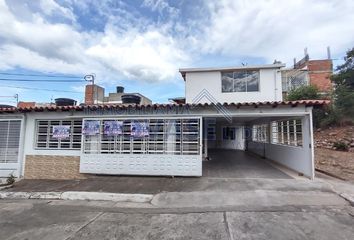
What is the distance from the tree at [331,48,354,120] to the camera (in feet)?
68.3

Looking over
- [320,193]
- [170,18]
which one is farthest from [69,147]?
[320,193]

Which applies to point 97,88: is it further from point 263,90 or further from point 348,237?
point 348,237

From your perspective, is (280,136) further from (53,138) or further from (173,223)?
(53,138)

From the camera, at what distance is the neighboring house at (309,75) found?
30281 mm

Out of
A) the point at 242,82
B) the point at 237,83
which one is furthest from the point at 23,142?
the point at 242,82

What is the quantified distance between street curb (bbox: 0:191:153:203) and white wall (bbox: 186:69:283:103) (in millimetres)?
9913

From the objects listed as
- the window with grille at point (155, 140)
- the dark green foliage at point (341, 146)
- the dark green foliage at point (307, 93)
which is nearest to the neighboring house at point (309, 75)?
the dark green foliage at point (307, 93)

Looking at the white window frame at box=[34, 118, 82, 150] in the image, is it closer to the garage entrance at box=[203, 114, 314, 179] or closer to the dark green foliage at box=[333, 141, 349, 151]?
the garage entrance at box=[203, 114, 314, 179]

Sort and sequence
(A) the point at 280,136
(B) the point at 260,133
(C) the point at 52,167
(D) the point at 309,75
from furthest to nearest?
(D) the point at 309,75 < (B) the point at 260,133 < (A) the point at 280,136 < (C) the point at 52,167

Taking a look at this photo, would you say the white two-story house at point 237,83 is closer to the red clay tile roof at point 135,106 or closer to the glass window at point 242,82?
the glass window at point 242,82

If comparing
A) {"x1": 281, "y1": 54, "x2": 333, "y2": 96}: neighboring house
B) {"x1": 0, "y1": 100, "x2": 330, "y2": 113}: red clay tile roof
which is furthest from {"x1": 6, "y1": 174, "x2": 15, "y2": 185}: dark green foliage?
{"x1": 281, "y1": 54, "x2": 333, "y2": 96}: neighboring house

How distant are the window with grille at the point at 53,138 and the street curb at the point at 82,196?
310 cm

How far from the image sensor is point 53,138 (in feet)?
37.9

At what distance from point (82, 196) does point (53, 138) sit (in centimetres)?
451
